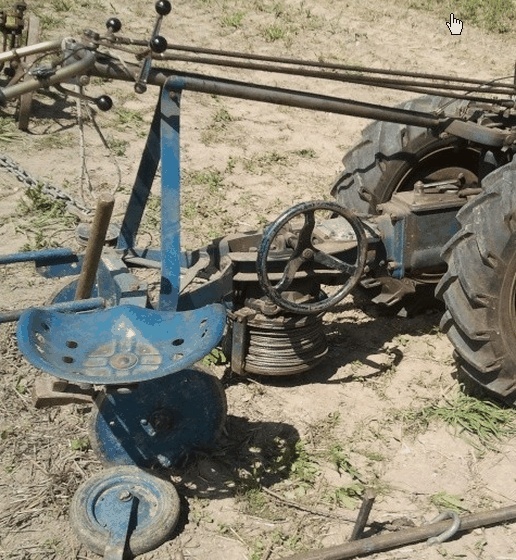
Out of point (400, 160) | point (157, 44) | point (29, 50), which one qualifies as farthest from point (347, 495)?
point (29, 50)

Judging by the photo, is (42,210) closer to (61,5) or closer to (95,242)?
(95,242)

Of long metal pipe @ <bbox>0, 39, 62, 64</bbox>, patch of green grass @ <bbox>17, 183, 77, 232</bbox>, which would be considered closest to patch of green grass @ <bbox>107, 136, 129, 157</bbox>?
patch of green grass @ <bbox>17, 183, 77, 232</bbox>

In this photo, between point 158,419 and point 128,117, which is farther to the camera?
point 128,117

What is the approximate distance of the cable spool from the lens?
4266mm

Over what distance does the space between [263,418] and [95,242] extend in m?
1.24

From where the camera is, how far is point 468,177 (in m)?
5.13

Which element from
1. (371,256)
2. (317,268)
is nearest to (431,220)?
(371,256)

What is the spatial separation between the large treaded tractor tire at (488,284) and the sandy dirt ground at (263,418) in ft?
1.39

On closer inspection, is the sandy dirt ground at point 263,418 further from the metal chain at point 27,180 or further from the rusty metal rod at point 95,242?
the rusty metal rod at point 95,242

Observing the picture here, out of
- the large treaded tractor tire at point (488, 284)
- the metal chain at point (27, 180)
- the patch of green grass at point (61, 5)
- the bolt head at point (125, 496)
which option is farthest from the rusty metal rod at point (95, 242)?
the patch of green grass at point (61, 5)

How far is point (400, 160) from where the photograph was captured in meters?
4.92

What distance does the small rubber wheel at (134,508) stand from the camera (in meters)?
3.44

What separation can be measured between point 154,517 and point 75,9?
7702mm

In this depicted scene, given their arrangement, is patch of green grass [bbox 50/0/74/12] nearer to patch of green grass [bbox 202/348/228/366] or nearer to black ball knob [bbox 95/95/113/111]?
patch of green grass [bbox 202/348/228/366]
